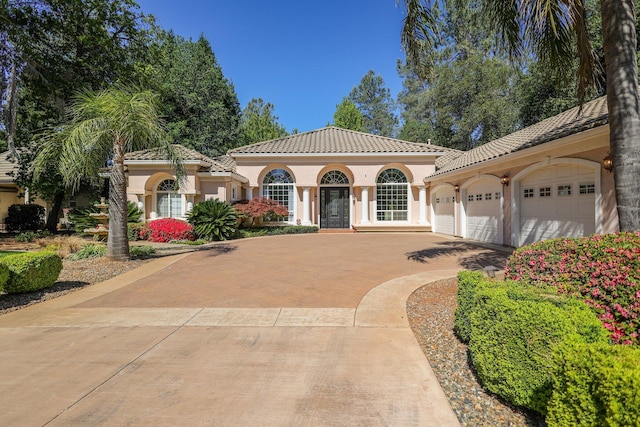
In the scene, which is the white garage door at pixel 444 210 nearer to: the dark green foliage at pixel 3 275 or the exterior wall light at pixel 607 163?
the exterior wall light at pixel 607 163

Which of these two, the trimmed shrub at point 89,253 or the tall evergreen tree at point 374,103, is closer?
the trimmed shrub at point 89,253

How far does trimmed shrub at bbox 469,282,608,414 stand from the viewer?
2.64 metres

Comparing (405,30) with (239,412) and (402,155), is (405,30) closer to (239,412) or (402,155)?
(239,412)

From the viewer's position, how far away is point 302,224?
64.3ft

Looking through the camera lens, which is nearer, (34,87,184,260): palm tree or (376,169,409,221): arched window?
(34,87,184,260): palm tree

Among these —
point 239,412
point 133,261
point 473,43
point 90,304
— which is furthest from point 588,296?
point 473,43

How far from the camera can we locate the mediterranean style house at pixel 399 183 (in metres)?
9.85

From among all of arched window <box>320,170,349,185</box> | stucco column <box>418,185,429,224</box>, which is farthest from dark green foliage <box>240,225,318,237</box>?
stucco column <box>418,185,429,224</box>

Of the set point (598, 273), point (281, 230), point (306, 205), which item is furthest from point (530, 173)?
point (281, 230)

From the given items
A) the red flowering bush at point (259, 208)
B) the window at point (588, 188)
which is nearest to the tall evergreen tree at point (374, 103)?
the red flowering bush at point (259, 208)

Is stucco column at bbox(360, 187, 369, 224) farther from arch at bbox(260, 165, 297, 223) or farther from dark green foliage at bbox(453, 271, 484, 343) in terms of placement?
dark green foliage at bbox(453, 271, 484, 343)

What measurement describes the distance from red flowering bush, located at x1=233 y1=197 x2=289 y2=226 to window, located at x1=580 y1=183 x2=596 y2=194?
1342 centimetres

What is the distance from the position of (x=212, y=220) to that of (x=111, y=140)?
6050 millimetres

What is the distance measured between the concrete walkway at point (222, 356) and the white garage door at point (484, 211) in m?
6.65
